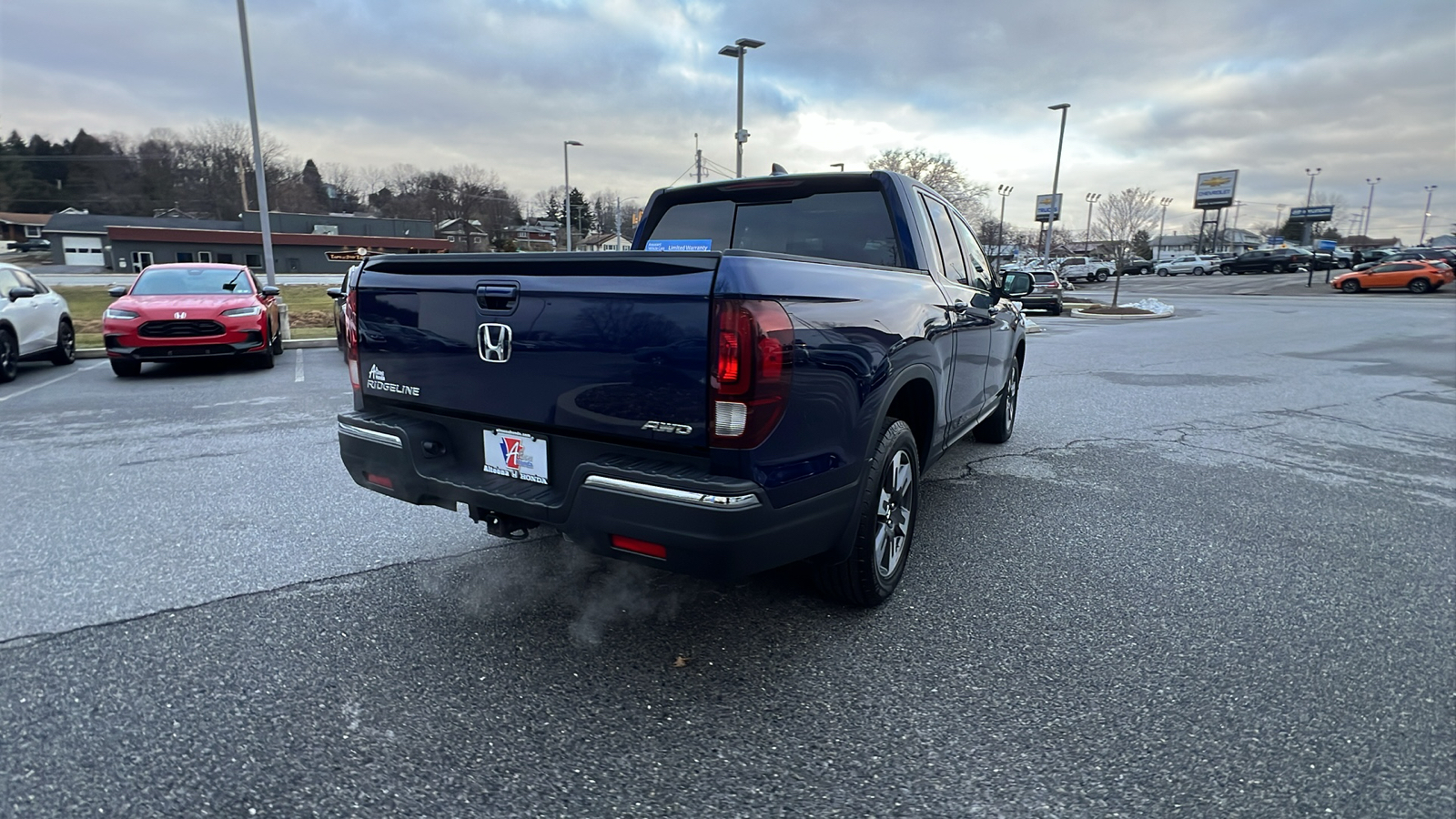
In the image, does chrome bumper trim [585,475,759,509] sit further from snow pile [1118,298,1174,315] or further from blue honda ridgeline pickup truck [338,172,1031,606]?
snow pile [1118,298,1174,315]

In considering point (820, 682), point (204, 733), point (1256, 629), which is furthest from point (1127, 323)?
point (204, 733)

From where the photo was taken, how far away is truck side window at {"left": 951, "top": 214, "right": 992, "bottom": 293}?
5047mm

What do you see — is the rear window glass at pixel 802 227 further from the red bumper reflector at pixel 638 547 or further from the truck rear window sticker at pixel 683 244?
the red bumper reflector at pixel 638 547

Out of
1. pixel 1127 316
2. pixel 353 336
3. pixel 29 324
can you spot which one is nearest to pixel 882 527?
pixel 353 336

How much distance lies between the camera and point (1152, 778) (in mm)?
2281

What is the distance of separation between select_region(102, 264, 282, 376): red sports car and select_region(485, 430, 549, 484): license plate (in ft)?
27.3

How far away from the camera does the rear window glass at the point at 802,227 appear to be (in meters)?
4.09

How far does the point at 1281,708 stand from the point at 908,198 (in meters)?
2.78

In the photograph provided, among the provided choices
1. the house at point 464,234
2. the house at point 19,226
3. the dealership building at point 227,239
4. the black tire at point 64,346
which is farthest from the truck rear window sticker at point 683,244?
the house at point 19,226

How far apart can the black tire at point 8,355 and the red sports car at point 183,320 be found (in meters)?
1.06

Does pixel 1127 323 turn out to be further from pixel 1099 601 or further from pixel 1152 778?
pixel 1152 778

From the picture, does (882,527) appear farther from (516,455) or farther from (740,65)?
(740,65)

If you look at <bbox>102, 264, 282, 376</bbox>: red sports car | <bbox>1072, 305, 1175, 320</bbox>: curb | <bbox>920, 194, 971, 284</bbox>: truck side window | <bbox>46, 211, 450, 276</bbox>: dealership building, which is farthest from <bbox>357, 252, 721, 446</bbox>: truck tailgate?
<bbox>46, 211, 450, 276</bbox>: dealership building

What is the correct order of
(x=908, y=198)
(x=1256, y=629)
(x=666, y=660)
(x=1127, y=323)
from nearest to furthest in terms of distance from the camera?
(x=666, y=660), (x=1256, y=629), (x=908, y=198), (x=1127, y=323)
